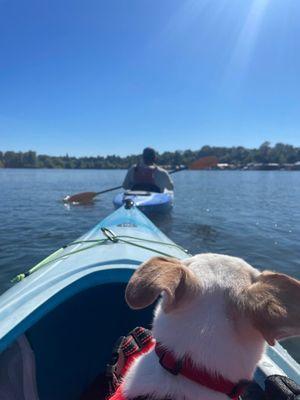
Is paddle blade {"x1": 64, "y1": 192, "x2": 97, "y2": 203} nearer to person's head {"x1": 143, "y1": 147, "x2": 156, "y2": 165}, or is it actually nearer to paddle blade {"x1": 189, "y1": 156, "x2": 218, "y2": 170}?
person's head {"x1": 143, "y1": 147, "x2": 156, "y2": 165}

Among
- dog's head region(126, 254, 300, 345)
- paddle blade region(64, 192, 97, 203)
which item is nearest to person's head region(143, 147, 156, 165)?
paddle blade region(64, 192, 97, 203)

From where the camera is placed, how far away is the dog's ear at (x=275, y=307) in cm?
106

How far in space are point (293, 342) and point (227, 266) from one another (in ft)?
13.0

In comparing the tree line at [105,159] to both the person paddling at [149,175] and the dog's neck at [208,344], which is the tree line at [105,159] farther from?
the dog's neck at [208,344]

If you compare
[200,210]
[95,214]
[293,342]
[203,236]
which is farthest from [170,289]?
[200,210]

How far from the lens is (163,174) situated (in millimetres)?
12508

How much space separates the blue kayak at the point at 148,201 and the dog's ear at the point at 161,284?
29.3 feet

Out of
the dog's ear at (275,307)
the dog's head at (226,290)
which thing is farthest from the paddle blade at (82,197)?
the dog's ear at (275,307)

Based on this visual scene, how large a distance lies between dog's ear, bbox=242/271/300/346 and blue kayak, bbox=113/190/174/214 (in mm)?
9091

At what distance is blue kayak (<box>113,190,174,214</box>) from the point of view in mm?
10578

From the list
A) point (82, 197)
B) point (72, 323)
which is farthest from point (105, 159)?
point (72, 323)

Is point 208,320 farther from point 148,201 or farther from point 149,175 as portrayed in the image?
point 149,175

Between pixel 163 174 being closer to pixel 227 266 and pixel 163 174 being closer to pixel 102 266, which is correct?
pixel 102 266

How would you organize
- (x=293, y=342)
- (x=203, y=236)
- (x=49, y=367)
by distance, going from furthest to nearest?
(x=203, y=236), (x=293, y=342), (x=49, y=367)
